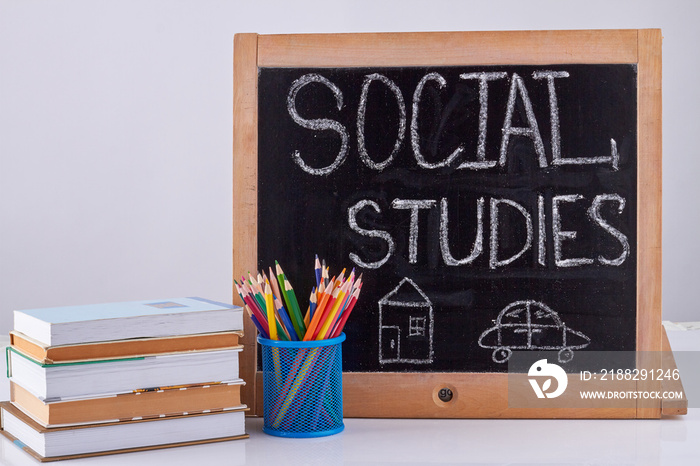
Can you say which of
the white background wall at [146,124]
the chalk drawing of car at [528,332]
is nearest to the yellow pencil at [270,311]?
the chalk drawing of car at [528,332]

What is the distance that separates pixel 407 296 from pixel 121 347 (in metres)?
0.36

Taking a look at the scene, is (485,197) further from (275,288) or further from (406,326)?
(275,288)

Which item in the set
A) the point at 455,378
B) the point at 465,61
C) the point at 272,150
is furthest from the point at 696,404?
the point at 272,150

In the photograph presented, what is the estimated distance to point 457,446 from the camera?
87 centimetres

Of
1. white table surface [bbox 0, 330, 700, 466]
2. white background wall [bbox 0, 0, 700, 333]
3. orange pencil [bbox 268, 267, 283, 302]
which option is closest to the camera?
white table surface [bbox 0, 330, 700, 466]

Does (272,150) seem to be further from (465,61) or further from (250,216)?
(465,61)

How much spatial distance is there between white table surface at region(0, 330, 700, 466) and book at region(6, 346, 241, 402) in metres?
0.07

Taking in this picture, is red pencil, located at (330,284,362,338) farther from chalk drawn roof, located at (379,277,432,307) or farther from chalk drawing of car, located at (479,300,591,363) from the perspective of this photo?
chalk drawing of car, located at (479,300,591,363)

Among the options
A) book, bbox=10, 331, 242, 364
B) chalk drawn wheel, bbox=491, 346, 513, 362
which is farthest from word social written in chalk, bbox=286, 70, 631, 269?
book, bbox=10, 331, 242, 364

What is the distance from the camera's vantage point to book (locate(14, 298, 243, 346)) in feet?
2.72

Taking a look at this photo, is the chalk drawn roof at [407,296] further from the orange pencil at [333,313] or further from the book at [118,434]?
the book at [118,434]

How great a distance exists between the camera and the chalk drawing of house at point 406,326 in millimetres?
1002

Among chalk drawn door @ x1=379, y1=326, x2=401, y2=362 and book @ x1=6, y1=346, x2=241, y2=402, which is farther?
chalk drawn door @ x1=379, y1=326, x2=401, y2=362

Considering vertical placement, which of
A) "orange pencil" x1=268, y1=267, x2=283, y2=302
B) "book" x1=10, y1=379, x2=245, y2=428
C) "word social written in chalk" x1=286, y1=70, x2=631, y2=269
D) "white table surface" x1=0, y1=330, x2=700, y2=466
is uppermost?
"word social written in chalk" x1=286, y1=70, x2=631, y2=269
